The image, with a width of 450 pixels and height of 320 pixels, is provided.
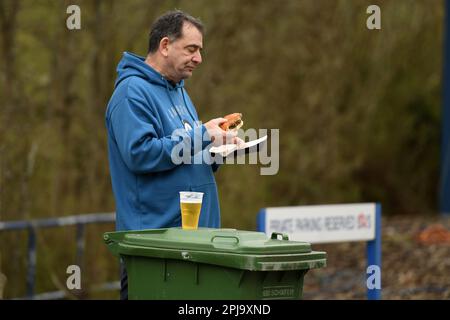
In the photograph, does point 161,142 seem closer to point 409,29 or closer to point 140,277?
point 140,277

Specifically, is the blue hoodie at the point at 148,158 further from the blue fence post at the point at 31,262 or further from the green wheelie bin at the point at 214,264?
the blue fence post at the point at 31,262

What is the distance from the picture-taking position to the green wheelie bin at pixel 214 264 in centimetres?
464

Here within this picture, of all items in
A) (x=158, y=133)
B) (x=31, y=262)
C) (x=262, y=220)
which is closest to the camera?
(x=158, y=133)

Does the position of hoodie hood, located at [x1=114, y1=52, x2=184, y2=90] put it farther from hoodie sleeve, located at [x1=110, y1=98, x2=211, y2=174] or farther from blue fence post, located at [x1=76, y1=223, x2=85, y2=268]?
blue fence post, located at [x1=76, y1=223, x2=85, y2=268]

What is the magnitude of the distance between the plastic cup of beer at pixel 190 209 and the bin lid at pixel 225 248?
0.10m

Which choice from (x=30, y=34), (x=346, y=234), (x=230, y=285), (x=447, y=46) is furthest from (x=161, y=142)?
(x=447, y=46)

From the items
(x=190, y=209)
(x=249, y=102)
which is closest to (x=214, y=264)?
(x=190, y=209)

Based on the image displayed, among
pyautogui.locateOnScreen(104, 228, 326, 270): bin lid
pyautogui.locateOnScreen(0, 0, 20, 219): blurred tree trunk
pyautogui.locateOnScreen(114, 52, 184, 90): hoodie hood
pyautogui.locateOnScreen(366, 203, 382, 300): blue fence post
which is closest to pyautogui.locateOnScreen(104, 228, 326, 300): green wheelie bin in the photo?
pyautogui.locateOnScreen(104, 228, 326, 270): bin lid

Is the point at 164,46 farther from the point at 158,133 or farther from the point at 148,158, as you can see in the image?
the point at 148,158

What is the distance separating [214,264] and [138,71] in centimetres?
127

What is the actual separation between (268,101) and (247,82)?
98cm

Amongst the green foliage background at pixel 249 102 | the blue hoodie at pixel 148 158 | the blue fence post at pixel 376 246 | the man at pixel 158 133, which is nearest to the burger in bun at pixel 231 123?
the man at pixel 158 133

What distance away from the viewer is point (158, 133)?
5391 mm

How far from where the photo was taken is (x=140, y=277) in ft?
16.6
